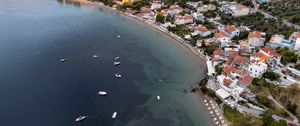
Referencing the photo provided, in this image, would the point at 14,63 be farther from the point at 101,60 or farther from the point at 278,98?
the point at 278,98

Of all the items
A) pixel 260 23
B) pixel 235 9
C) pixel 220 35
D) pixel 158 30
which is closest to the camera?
pixel 220 35

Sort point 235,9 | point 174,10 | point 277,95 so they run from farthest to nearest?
1. point 174,10
2. point 235,9
3. point 277,95

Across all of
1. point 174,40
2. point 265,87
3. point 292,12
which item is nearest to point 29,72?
point 174,40

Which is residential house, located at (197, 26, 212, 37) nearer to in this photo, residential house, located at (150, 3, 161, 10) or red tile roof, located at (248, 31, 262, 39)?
red tile roof, located at (248, 31, 262, 39)

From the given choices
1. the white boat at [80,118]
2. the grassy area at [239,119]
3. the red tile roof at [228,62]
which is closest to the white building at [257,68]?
the red tile roof at [228,62]

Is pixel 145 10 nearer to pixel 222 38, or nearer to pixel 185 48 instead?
pixel 185 48

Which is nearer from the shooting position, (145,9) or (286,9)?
(286,9)

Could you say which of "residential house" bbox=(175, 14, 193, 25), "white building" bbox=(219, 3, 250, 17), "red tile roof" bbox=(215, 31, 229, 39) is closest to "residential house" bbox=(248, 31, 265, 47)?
"red tile roof" bbox=(215, 31, 229, 39)

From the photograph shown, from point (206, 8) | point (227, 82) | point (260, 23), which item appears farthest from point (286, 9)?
point (227, 82)
